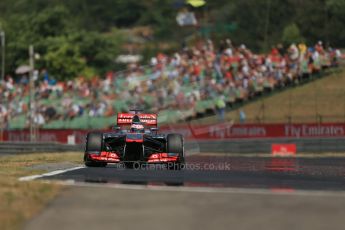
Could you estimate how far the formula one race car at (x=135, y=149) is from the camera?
1578 cm

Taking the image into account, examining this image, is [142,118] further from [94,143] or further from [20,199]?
[20,199]

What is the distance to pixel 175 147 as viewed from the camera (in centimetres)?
1580

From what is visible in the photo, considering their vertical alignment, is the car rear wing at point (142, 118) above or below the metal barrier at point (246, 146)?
above

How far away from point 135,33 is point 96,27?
243 inches

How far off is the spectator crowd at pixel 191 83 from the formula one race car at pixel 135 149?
17875 mm

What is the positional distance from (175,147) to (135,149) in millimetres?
891

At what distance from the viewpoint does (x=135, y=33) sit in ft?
327

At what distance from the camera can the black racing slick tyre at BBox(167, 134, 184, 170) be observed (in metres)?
15.8

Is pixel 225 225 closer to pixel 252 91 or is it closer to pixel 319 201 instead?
pixel 319 201

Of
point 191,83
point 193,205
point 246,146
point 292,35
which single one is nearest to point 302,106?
point 246,146

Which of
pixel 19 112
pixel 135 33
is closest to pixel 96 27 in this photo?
pixel 135 33

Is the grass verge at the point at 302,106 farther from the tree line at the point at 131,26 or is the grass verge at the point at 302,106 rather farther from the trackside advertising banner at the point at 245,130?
the tree line at the point at 131,26

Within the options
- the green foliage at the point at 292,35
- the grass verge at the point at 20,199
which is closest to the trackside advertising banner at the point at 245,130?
the green foliage at the point at 292,35

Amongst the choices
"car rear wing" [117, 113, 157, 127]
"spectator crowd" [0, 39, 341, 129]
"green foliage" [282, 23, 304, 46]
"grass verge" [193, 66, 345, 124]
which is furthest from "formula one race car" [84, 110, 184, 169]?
"green foliage" [282, 23, 304, 46]
